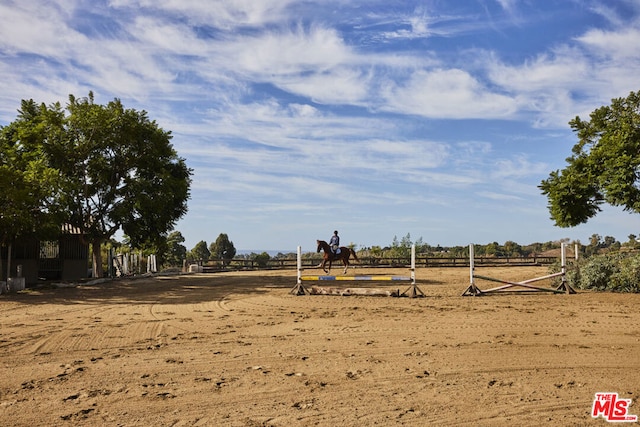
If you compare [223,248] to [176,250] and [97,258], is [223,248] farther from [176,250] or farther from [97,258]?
[97,258]

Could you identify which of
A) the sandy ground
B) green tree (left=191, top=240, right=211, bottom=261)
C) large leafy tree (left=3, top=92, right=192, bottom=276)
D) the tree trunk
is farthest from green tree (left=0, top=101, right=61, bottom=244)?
green tree (left=191, top=240, right=211, bottom=261)

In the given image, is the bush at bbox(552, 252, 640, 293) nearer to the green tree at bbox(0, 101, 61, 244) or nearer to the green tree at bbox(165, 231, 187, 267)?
the green tree at bbox(0, 101, 61, 244)

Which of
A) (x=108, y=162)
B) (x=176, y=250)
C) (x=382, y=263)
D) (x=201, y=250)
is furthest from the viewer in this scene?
(x=201, y=250)

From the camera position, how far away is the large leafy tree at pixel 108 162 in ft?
76.8

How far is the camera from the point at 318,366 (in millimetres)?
6672

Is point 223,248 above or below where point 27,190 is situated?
below

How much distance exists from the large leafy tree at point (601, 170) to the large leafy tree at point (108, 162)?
705 inches

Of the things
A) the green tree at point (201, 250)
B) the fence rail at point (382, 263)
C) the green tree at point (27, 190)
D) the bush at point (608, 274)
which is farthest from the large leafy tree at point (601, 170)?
the green tree at point (201, 250)

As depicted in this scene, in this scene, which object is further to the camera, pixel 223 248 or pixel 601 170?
pixel 223 248

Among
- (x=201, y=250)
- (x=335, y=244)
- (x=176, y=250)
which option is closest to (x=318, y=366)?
(x=335, y=244)

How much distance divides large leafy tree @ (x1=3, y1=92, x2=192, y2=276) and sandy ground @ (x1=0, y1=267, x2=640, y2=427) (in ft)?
40.4

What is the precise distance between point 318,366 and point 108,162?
70.1ft

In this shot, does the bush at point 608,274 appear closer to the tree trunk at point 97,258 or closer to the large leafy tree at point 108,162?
the large leafy tree at point 108,162

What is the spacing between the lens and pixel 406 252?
4434 centimetres
